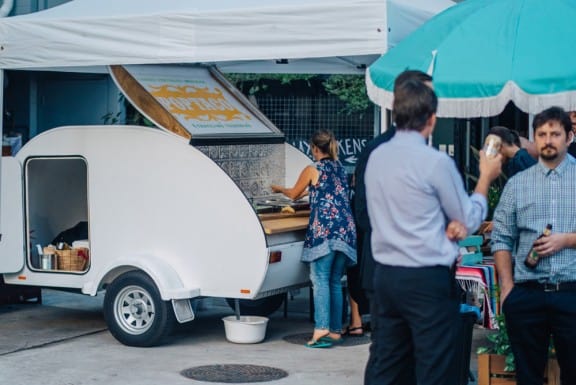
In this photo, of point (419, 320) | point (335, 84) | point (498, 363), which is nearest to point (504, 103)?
point (498, 363)

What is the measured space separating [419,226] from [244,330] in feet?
14.2

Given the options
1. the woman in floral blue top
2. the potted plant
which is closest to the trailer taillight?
the woman in floral blue top

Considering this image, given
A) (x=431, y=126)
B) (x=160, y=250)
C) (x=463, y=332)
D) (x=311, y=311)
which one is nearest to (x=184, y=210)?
(x=160, y=250)

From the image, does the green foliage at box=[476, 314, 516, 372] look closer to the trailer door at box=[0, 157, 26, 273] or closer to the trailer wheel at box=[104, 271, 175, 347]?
the trailer wheel at box=[104, 271, 175, 347]

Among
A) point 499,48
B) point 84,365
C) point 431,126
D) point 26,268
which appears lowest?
point 84,365

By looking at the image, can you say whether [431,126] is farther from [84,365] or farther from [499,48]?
[84,365]

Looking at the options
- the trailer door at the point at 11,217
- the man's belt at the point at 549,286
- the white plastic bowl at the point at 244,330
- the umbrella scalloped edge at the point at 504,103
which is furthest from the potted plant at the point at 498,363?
the trailer door at the point at 11,217

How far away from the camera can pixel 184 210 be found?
8609mm

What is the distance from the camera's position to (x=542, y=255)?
5.63 m

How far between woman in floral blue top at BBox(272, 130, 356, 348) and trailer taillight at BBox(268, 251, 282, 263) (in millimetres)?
328

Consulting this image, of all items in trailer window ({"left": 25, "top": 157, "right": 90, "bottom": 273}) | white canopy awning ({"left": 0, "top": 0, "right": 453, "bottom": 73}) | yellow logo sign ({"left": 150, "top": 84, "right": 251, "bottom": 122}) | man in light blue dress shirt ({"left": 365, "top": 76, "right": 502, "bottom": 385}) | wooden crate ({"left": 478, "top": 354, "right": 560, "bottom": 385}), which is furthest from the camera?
trailer window ({"left": 25, "top": 157, "right": 90, "bottom": 273})

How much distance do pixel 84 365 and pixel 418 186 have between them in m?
4.15

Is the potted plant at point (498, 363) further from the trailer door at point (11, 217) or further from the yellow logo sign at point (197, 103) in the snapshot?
the trailer door at point (11, 217)

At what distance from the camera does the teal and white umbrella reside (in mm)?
6758
